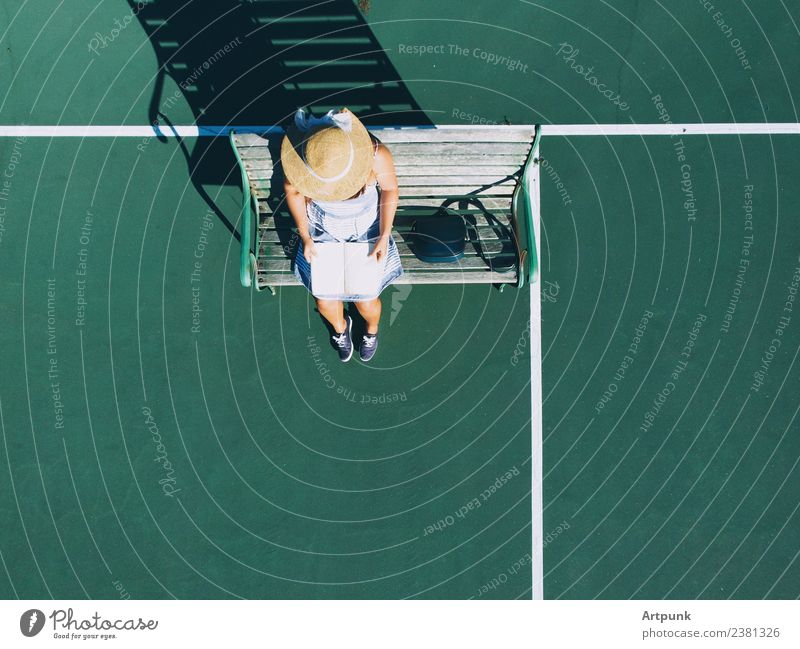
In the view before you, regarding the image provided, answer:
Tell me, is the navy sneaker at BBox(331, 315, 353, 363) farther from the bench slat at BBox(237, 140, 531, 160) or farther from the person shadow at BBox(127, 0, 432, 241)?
the person shadow at BBox(127, 0, 432, 241)

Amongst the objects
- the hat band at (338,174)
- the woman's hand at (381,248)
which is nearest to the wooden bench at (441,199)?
the woman's hand at (381,248)

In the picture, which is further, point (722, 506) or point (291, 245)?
point (722, 506)

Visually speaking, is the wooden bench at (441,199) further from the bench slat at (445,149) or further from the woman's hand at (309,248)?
the woman's hand at (309,248)

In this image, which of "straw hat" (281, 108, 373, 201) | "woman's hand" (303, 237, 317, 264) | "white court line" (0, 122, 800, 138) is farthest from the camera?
"white court line" (0, 122, 800, 138)

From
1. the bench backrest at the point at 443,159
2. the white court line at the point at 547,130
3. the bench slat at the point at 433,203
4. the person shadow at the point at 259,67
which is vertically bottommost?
the bench slat at the point at 433,203

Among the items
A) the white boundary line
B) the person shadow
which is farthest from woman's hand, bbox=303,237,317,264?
the white boundary line

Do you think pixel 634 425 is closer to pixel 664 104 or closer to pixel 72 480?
pixel 664 104
